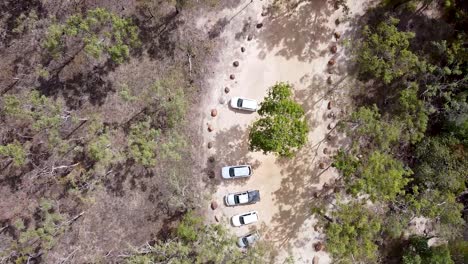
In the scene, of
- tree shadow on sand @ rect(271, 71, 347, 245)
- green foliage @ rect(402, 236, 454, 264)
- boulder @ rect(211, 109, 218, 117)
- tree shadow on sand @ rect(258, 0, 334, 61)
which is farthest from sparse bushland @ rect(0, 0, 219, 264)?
green foliage @ rect(402, 236, 454, 264)

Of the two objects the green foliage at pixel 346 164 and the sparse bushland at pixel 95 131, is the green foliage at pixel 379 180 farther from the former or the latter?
the sparse bushland at pixel 95 131

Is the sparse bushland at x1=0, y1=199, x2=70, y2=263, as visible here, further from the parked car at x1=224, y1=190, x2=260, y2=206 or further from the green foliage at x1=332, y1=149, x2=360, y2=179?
the green foliage at x1=332, y1=149, x2=360, y2=179

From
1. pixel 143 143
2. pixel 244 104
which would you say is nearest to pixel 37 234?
pixel 143 143

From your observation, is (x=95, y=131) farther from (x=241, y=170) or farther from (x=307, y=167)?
(x=307, y=167)

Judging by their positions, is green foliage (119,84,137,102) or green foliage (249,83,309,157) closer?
green foliage (249,83,309,157)

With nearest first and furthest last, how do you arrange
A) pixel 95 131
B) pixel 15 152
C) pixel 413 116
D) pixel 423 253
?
pixel 15 152, pixel 413 116, pixel 423 253, pixel 95 131
